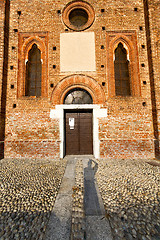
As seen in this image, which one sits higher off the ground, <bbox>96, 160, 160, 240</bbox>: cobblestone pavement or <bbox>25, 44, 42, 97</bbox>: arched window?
<bbox>25, 44, 42, 97</bbox>: arched window

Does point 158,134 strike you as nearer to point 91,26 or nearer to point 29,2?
point 91,26

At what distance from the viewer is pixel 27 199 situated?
8.45ft

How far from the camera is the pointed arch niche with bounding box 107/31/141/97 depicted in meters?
5.85

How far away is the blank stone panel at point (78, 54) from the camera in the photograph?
5844mm

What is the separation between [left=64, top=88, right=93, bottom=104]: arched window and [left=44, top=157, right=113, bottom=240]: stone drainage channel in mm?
3819

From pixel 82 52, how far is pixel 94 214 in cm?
680

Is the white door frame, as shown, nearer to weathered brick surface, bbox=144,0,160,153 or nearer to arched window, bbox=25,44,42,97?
arched window, bbox=25,44,42,97

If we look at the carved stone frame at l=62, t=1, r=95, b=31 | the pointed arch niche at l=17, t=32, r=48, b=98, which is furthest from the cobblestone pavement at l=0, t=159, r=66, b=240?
the carved stone frame at l=62, t=1, r=95, b=31

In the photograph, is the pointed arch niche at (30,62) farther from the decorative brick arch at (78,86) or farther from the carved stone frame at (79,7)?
the carved stone frame at (79,7)

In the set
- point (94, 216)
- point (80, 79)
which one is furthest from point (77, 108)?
point (94, 216)

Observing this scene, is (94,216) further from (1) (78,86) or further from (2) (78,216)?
(1) (78,86)

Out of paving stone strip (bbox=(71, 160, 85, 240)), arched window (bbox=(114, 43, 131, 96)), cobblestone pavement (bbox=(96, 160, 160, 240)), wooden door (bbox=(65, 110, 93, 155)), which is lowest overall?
cobblestone pavement (bbox=(96, 160, 160, 240))

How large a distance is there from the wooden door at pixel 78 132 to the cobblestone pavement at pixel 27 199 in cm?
191

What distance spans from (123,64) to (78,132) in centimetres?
479
